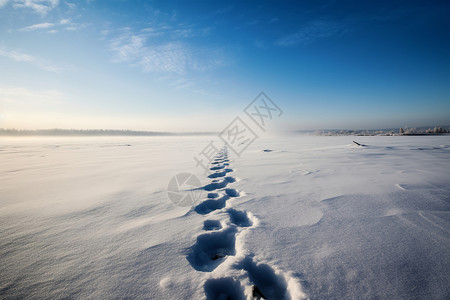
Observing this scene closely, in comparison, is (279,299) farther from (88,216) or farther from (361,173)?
(361,173)

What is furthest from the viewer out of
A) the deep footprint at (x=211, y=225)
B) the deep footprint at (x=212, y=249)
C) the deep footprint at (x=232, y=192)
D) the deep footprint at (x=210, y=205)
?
the deep footprint at (x=232, y=192)

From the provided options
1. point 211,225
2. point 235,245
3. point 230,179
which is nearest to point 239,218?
point 211,225

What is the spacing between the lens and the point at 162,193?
2486 millimetres

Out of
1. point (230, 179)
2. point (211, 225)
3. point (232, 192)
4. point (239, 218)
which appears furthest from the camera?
point (230, 179)

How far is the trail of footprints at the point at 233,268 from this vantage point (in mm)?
923

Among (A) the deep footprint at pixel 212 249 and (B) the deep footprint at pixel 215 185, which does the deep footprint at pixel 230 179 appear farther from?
(A) the deep footprint at pixel 212 249

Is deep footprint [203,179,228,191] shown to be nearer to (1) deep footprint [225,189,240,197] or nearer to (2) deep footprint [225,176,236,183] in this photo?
(2) deep footprint [225,176,236,183]

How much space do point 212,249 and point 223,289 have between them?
15.5 inches

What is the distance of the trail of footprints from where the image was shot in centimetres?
92

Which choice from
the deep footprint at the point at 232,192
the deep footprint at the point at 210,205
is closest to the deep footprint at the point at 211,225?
the deep footprint at the point at 210,205

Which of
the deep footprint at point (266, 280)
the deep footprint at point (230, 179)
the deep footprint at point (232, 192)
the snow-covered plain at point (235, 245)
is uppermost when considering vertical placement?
the snow-covered plain at point (235, 245)

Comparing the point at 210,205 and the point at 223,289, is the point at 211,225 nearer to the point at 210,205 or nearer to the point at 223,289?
the point at 210,205

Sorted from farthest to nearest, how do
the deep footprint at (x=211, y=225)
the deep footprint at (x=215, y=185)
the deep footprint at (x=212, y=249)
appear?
the deep footprint at (x=215, y=185) → the deep footprint at (x=211, y=225) → the deep footprint at (x=212, y=249)

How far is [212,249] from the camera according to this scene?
4.44 ft
